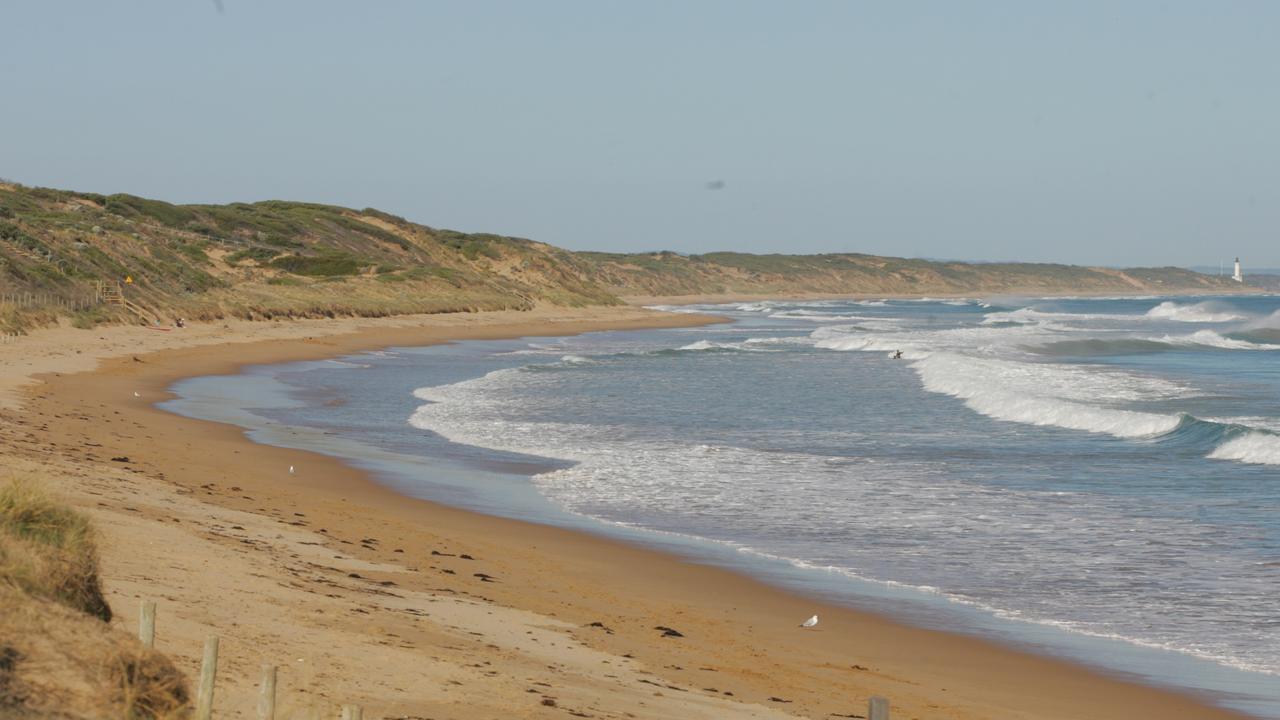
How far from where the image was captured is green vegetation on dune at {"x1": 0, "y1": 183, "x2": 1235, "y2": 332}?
46250 millimetres

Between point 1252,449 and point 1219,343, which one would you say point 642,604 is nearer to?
point 1252,449

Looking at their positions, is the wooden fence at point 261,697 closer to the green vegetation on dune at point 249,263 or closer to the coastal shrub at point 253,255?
the green vegetation on dune at point 249,263

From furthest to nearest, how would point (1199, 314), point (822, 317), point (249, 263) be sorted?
point (1199, 314), point (822, 317), point (249, 263)

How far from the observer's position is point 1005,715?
9.09m

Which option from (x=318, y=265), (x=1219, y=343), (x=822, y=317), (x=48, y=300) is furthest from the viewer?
(x=822, y=317)

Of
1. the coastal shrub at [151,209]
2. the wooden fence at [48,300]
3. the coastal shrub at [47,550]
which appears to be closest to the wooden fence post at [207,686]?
the coastal shrub at [47,550]

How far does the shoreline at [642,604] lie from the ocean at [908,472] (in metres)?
0.53

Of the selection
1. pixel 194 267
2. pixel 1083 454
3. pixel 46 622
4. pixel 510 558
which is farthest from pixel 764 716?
pixel 194 267

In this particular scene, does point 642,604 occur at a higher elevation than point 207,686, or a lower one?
lower

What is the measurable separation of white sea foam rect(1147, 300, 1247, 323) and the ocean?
195 feet

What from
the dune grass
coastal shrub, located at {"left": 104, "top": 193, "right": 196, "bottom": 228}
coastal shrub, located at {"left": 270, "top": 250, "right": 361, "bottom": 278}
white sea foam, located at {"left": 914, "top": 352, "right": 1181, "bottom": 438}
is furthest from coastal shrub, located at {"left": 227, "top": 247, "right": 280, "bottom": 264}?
the dune grass

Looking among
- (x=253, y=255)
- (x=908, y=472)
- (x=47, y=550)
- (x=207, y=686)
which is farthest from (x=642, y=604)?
(x=253, y=255)

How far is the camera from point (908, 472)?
20.0 meters

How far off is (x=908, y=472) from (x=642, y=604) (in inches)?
357
